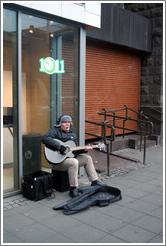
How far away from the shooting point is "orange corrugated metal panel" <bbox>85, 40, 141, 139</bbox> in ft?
29.6

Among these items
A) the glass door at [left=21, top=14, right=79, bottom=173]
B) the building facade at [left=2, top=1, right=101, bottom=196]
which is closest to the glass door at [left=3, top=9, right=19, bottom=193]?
the building facade at [left=2, top=1, right=101, bottom=196]

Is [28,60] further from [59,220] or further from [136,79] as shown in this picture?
[136,79]

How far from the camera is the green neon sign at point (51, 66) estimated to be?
216 inches

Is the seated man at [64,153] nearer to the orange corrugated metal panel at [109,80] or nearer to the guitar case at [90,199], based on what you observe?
the guitar case at [90,199]

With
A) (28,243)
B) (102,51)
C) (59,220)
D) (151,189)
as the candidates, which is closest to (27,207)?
(59,220)

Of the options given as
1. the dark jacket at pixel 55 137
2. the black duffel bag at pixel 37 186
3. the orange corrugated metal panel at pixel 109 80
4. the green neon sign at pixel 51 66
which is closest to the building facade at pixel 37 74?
the green neon sign at pixel 51 66

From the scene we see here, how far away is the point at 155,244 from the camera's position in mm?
3428

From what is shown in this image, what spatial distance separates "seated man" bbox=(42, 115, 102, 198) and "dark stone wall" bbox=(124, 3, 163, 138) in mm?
5931

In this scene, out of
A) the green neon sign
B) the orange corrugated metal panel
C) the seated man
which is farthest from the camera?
the orange corrugated metal panel

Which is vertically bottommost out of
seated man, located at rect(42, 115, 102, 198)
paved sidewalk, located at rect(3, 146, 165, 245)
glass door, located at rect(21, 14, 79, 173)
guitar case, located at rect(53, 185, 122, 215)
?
paved sidewalk, located at rect(3, 146, 165, 245)

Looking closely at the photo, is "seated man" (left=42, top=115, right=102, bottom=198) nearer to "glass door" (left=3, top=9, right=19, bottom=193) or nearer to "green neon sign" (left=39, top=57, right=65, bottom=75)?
"glass door" (left=3, top=9, right=19, bottom=193)

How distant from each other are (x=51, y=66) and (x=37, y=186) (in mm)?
2319

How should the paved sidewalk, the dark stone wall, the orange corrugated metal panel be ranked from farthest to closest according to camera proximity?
the dark stone wall
the orange corrugated metal panel
the paved sidewalk

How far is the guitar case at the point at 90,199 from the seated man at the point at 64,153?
25 centimetres
